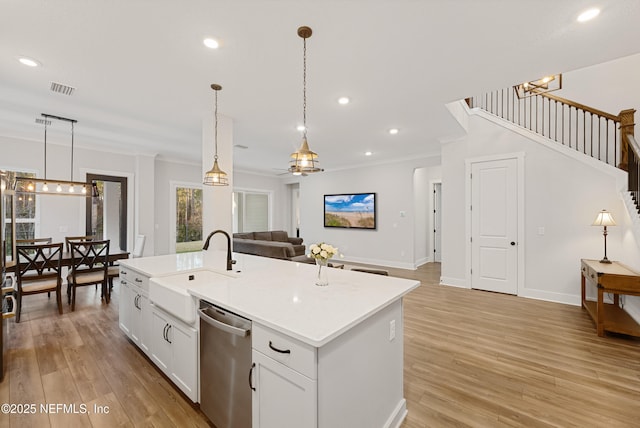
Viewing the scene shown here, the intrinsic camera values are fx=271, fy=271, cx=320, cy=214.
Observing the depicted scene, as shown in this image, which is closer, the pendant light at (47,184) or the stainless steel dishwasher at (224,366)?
the stainless steel dishwasher at (224,366)

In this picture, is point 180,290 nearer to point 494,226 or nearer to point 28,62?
point 28,62

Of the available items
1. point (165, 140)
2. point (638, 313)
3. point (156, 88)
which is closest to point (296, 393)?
point (156, 88)

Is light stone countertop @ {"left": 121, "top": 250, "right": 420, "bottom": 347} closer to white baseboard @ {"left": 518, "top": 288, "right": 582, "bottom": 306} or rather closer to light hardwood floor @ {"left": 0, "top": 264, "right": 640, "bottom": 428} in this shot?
light hardwood floor @ {"left": 0, "top": 264, "right": 640, "bottom": 428}

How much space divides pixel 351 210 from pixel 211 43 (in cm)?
607

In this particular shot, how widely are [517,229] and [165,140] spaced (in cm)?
658

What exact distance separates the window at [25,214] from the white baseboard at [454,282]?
25.4 ft

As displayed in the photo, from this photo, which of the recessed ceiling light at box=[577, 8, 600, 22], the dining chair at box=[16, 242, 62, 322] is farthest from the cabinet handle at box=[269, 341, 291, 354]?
the dining chair at box=[16, 242, 62, 322]

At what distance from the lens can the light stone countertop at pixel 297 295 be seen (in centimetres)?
133

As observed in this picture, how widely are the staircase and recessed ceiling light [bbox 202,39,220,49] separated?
3970 mm

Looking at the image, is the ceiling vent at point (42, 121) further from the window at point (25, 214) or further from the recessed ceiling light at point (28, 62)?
the recessed ceiling light at point (28, 62)

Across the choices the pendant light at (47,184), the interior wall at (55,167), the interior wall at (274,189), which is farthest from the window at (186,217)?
the pendant light at (47,184)

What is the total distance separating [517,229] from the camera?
459 cm

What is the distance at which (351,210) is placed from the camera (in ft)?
25.8

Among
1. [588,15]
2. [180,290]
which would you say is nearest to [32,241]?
[180,290]
